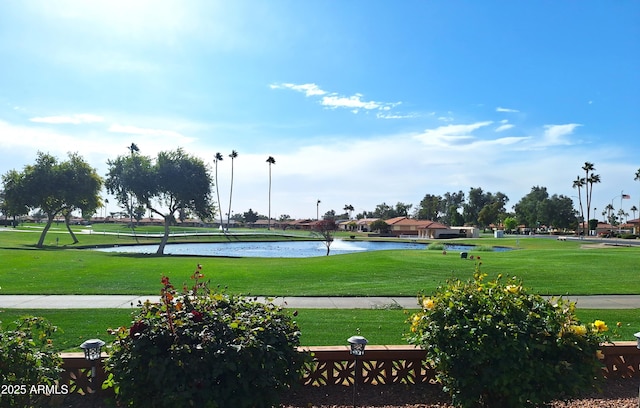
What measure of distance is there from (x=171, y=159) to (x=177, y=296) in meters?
33.0

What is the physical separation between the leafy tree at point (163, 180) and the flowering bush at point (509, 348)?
3264 cm

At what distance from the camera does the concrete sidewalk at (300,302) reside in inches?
410

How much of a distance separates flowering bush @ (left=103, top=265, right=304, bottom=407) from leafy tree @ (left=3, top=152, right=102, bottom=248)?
40336mm

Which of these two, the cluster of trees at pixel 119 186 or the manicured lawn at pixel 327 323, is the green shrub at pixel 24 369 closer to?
the manicured lawn at pixel 327 323

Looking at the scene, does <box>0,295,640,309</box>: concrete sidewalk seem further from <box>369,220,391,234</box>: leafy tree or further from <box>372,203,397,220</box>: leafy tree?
<box>372,203,397,220</box>: leafy tree

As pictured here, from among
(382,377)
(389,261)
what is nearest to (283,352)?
(382,377)

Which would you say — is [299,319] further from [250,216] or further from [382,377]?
[250,216]

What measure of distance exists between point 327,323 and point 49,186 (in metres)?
38.0

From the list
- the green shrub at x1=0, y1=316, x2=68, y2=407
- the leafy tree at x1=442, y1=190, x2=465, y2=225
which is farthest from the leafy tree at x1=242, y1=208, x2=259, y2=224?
the green shrub at x1=0, y1=316, x2=68, y2=407

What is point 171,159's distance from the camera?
3509cm

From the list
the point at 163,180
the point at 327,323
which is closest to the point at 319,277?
the point at 327,323

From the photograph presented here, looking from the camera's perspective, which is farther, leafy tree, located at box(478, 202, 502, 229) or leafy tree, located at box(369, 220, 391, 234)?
leafy tree, located at box(478, 202, 502, 229)

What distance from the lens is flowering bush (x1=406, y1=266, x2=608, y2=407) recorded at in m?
3.73

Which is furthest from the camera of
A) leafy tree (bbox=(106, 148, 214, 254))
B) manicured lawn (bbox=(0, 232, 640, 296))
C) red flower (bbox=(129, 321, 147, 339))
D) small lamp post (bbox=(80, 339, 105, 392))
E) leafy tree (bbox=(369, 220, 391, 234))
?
leafy tree (bbox=(369, 220, 391, 234))
